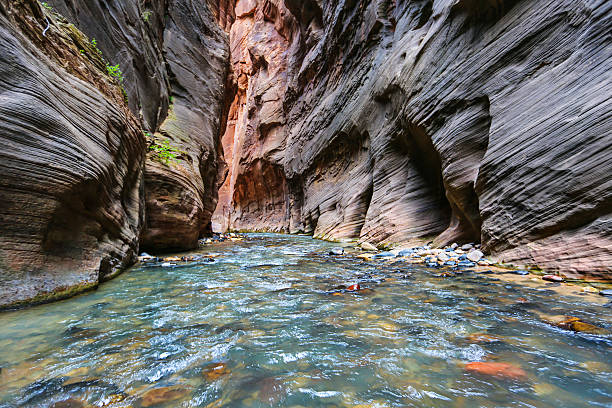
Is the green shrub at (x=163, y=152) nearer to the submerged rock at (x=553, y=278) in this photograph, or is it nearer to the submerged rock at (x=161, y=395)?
the submerged rock at (x=161, y=395)

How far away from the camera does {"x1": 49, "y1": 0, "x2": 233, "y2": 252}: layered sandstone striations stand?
6758mm

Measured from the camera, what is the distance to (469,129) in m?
6.04

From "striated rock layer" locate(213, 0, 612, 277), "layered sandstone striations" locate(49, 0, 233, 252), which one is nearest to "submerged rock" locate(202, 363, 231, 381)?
"striated rock layer" locate(213, 0, 612, 277)

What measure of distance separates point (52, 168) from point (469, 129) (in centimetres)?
729

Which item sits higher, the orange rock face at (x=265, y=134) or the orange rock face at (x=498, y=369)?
the orange rock face at (x=265, y=134)

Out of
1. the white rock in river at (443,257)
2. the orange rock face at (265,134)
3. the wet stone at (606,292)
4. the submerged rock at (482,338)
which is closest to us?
the submerged rock at (482,338)

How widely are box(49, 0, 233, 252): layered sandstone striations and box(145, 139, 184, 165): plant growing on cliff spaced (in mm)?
114

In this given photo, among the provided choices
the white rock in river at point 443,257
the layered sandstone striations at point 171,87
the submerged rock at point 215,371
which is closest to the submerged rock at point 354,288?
the submerged rock at point 215,371

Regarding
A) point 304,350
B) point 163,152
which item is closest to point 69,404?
point 304,350

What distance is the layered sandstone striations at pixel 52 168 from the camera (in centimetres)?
261

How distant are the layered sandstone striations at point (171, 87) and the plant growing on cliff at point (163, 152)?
114 millimetres

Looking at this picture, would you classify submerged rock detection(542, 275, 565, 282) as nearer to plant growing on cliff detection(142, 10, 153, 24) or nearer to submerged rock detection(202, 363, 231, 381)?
submerged rock detection(202, 363, 231, 381)

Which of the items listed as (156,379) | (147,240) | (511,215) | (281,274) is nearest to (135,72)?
(147,240)

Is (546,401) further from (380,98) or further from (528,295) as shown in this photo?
(380,98)
